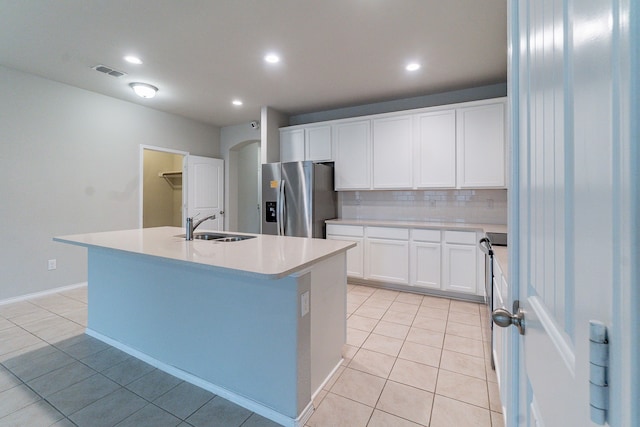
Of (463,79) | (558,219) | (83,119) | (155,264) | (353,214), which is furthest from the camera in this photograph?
(353,214)

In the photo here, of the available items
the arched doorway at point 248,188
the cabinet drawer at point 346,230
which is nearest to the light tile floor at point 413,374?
the cabinet drawer at point 346,230

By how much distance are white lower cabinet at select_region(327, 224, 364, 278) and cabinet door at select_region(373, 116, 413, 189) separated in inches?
26.7

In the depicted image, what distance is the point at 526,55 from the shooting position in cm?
69

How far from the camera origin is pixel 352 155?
4234mm

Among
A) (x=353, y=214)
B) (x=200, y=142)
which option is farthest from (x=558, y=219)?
(x=200, y=142)

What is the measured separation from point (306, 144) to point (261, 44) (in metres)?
1.92

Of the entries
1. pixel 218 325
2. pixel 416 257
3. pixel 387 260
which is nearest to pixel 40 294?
pixel 218 325

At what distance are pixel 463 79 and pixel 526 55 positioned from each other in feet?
11.0

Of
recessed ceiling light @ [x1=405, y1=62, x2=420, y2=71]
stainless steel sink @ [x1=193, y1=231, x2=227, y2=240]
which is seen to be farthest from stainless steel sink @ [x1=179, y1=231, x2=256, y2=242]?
recessed ceiling light @ [x1=405, y1=62, x2=420, y2=71]

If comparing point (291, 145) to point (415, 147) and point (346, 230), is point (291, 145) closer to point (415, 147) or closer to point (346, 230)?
point (346, 230)

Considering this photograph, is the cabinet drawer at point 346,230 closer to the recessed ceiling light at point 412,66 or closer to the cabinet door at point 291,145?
the cabinet door at point 291,145

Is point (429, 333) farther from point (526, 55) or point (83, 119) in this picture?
point (83, 119)

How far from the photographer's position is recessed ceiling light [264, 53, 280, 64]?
9.75ft

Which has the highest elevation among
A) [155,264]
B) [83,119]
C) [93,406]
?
[83,119]
